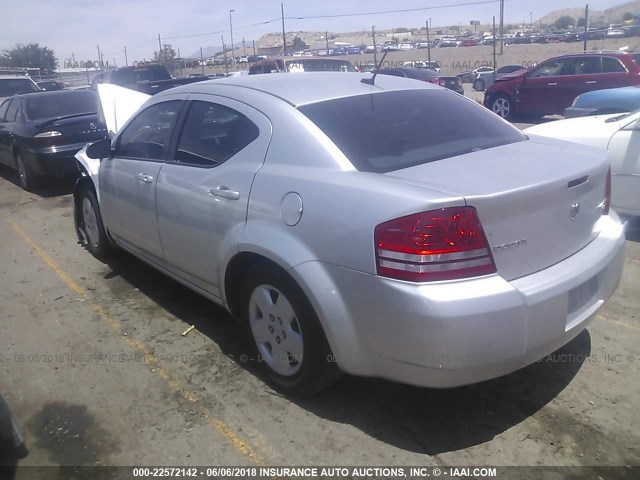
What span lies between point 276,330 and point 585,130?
4222 millimetres

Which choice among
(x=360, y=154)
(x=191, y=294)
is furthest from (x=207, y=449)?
(x=191, y=294)

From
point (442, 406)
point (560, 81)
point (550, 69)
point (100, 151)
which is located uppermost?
point (550, 69)

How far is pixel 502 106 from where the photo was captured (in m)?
15.4

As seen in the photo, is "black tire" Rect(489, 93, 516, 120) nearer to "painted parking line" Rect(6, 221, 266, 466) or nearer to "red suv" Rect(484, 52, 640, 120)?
"red suv" Rect(484, 52, 640, 120)

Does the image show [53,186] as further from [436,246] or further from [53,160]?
[436,246]

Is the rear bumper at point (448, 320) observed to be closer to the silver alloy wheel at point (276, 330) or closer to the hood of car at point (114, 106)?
the silver alloy wheel at point (276, 330)

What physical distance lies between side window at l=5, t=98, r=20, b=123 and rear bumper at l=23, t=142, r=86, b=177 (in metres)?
1.21

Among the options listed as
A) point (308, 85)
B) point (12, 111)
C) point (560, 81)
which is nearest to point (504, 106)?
point (560, 81)

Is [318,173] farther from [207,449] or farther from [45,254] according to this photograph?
[45,254]

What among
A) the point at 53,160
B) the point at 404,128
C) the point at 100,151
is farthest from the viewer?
the point at 53,160

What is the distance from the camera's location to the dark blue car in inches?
351

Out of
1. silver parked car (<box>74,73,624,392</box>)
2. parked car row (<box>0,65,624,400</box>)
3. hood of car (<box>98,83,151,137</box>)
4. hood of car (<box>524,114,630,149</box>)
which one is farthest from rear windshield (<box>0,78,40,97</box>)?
hood of car (<box>524,114,630,149</box>)

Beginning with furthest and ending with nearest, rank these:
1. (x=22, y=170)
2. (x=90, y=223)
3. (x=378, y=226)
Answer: (x=22, y=170) → (x=90, y=223) → (x=378, y=226)

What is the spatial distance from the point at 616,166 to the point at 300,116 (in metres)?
3.73
